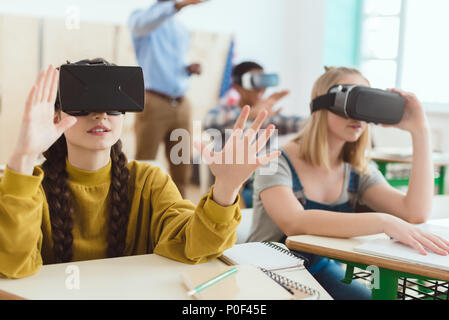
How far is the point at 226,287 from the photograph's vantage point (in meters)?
0.92

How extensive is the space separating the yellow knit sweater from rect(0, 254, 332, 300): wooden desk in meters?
0.03

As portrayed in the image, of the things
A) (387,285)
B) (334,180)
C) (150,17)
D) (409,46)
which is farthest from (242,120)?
(409,46)

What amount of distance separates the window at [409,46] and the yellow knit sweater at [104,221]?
12.9 feet

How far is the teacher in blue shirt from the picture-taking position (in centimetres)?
388

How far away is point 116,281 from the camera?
0.99 metres

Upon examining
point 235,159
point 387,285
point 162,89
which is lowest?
point 387,285

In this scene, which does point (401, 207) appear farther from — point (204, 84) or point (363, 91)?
point (204, 84)

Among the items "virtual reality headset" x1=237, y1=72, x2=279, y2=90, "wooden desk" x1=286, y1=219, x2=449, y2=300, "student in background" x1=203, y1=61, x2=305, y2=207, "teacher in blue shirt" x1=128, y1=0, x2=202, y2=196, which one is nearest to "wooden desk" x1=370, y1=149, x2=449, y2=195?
"student in background" x1=203, y1=61, x2=305, y2=207

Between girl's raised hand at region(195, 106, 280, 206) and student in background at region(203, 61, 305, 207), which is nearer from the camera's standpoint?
girl's raised hand at region(195, 106, 280, 206)

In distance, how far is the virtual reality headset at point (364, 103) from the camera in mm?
1498

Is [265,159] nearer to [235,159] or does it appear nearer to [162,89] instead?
[235,159]

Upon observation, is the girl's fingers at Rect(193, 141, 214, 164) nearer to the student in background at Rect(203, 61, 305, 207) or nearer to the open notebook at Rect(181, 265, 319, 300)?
the open notebook at Rect(181, 265, 319, 300)

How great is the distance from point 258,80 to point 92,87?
2.05 m
